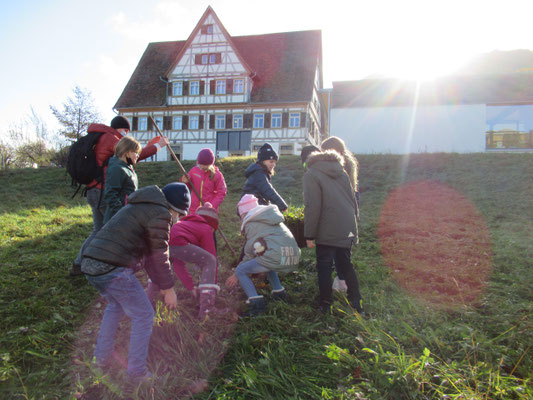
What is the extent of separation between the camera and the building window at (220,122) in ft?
85.5

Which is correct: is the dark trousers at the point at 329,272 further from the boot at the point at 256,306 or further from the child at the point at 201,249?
the child at the point at 201,249

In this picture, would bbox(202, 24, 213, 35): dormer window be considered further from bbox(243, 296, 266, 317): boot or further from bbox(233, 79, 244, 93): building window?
bbox(243, 296, 266, 317): boot

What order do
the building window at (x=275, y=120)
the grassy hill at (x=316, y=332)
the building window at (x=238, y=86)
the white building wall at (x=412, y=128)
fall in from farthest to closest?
the building window at (x=238, y=86), the building window at (x=275, y=120), the white building wall at (x=412, y=128), the grassy hill at (x=316, y=332)

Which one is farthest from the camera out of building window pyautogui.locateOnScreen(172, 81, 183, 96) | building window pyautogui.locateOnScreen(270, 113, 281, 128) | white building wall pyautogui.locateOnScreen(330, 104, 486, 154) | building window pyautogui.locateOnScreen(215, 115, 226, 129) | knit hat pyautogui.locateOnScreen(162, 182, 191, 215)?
building window pyautogui.locateOnScreen(172, 81, 183, 96)

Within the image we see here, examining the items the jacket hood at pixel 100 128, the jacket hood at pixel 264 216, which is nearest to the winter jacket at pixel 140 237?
the jacket hood at pixel 264 216

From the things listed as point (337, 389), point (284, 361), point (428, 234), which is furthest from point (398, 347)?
point (428, 234)

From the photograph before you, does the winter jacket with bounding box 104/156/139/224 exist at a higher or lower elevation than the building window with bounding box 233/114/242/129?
lower

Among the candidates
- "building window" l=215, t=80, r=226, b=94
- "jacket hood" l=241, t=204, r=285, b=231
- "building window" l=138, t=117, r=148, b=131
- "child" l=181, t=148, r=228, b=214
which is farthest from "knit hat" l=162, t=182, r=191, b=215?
"building window" l=138, t=117, r=148, b=131

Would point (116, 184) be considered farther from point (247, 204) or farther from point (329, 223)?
point (329, 223)

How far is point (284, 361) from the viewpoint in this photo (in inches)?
102

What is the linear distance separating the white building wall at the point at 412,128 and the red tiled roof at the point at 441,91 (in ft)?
1.62

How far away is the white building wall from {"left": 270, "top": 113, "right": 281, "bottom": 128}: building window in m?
3.69

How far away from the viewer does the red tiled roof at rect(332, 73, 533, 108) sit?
72.7 feet

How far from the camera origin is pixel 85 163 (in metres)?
3.78
